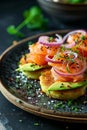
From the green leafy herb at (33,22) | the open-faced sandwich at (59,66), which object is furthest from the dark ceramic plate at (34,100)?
the green leafy herb at (33,22)

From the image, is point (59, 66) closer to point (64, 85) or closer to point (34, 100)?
point (64, 85)

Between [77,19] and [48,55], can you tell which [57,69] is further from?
[77,19]

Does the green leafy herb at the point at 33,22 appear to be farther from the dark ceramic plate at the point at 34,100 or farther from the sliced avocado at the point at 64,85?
the sliced avocado at the point at 64,85

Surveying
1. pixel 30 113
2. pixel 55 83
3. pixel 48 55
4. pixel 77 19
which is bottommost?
pixel 30 113

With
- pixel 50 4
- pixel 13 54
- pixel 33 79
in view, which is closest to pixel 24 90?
pixel 33 79

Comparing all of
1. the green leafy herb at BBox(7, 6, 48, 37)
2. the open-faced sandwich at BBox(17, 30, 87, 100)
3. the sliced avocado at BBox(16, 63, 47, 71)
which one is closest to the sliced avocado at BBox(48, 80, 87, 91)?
the open-faced sandwich at BBox(17, 30, 87, 100)
